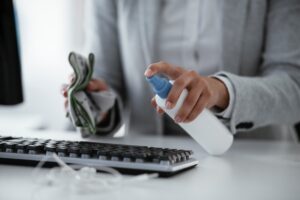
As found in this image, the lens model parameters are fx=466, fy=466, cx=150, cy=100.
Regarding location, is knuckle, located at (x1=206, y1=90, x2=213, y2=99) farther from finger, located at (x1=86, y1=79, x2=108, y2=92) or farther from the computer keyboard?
finger, located at (x1=86, y1=79, x2=108, y2=92)

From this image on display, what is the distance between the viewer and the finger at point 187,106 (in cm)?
63

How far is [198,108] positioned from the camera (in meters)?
0.65

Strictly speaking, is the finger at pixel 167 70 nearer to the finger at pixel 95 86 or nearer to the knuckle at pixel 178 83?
the knuckle at pixel 178 83

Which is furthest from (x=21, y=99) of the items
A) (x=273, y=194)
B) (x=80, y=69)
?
(x=273, y=194)

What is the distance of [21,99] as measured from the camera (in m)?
0.81

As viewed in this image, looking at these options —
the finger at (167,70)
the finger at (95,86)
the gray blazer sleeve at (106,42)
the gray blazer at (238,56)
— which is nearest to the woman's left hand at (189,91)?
Answer: the finger at (167,70)

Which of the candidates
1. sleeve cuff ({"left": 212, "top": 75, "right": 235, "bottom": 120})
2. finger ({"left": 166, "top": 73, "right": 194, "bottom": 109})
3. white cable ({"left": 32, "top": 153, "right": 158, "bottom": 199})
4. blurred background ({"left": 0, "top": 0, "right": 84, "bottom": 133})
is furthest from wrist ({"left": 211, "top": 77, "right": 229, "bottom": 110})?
blurred background ({"left": 0, "top": 0, "right": 84, "bottom": 133})

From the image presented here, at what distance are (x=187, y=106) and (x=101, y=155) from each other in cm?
14

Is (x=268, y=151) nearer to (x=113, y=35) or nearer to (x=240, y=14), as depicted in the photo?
(x=240, y=14)

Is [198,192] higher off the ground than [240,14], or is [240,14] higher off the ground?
Result: [240,14]

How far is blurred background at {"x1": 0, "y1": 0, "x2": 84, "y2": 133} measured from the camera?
6.01 ft

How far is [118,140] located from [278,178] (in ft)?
1.29

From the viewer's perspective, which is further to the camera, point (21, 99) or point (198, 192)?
point (21, 99)

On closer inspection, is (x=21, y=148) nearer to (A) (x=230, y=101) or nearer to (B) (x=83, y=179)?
(B) (x=83, y=179)
